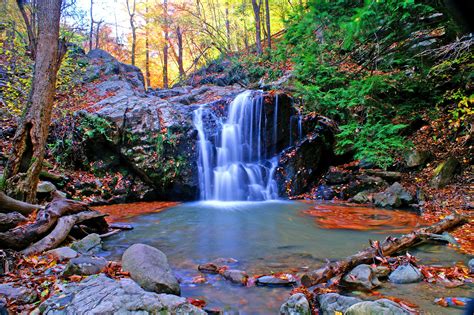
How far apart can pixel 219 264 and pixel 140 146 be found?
782 cm

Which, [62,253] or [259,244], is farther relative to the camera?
[259,244]

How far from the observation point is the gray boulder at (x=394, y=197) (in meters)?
Answer: 8.76

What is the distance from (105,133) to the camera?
11109 millimetres

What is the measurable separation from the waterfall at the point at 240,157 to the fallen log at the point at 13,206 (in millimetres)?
6761

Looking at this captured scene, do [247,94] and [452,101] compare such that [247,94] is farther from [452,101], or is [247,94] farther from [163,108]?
[452,101]

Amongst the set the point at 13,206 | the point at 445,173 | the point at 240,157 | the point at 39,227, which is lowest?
the point at 39,227

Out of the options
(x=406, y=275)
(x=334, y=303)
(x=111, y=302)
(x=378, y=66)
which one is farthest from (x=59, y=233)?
(x=378, y=66)

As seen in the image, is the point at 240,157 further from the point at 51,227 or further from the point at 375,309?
the point at 375,309

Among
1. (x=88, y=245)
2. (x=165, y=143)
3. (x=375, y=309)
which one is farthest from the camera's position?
(x=165, y=143)

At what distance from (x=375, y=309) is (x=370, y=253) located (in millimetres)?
1658

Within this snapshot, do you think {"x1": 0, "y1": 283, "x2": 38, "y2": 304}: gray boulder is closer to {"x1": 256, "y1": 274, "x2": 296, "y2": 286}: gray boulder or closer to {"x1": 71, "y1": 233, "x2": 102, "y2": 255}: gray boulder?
{"x1": 71, "y1": 233, "x2": 102, "y2": 255}: gray boulder

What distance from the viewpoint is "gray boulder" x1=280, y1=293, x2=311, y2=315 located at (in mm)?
2932

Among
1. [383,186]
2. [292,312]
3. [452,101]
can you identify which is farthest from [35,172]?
[452,101]

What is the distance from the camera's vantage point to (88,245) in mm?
5223
